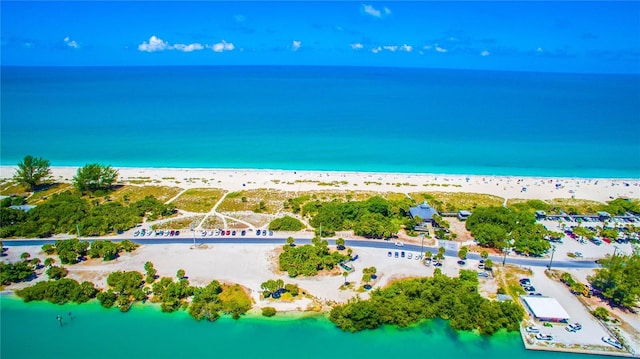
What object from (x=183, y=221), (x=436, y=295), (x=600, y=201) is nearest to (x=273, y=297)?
(x=436, y=295)

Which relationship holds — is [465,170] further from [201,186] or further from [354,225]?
[201,186]

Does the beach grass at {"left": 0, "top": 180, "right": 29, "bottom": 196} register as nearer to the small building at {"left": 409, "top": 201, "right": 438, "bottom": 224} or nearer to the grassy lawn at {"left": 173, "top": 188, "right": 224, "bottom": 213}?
the grassy lawn at {"left": 173, "top": 188, "right": 224, "bottom": 213}

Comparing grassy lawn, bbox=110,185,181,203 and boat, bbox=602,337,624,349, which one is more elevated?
grassy lawn, bbox=110,185,181,203

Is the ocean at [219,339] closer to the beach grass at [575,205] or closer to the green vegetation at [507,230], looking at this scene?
the green vegetation at [507,230]

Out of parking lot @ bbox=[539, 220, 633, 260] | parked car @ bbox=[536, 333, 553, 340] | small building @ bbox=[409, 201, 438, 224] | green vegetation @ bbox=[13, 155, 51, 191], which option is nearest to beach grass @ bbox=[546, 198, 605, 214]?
parking lot @ bbox=[539, 220, 633, 260]

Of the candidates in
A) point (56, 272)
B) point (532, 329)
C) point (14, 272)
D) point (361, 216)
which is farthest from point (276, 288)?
point (14, 272)

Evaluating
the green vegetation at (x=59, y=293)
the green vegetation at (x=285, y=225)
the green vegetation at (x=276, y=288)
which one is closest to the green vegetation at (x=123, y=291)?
the green vegetation at (x=59, y=293)

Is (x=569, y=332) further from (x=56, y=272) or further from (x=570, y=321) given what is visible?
(x=56, y=272)
